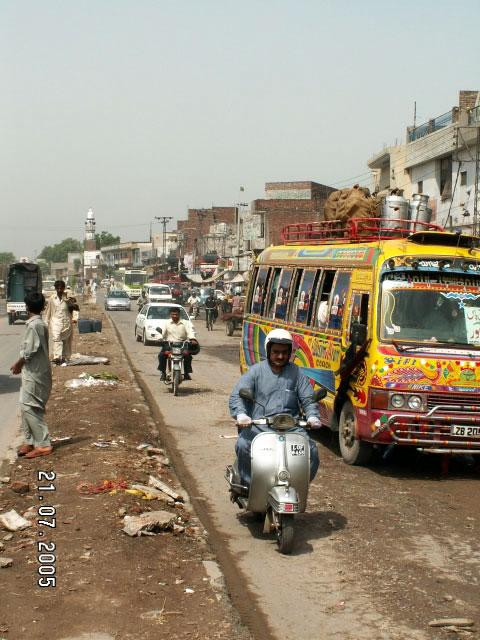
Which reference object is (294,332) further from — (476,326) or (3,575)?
(3,575)

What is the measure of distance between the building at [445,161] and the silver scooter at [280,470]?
27.1m

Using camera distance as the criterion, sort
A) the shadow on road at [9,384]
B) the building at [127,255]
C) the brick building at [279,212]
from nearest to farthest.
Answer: the shadow on road at [9,384]
the brick building at [279,212]
the building at [127,255]

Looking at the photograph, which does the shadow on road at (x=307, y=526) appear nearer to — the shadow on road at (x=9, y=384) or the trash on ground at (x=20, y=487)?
the trash on ground at (x=20, y=487)

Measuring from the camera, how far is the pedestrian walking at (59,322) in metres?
20.3

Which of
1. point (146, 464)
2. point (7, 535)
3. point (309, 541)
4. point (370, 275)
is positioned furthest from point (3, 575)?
point (370, 275)

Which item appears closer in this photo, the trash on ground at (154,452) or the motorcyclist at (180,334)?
the trash on ground at (154,452)

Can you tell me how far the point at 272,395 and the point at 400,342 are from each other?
3.21 metres

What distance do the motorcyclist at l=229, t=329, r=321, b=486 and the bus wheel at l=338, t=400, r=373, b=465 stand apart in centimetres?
326

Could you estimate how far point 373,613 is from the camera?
5699 millimetres

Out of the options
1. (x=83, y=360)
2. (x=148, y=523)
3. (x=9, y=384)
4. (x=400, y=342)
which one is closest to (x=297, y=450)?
(x=148, y=523)

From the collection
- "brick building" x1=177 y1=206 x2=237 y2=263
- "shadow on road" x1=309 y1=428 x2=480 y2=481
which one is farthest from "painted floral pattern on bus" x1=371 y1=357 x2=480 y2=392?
"brick building" x1=177 y1=206 x2=237 y2=263

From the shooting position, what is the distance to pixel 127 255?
581ft

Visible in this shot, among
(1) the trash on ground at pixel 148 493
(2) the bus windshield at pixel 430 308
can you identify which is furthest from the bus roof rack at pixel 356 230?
(1) the trash on ground at pixel 148 493

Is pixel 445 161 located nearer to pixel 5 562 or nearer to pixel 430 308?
pixel 430 308
